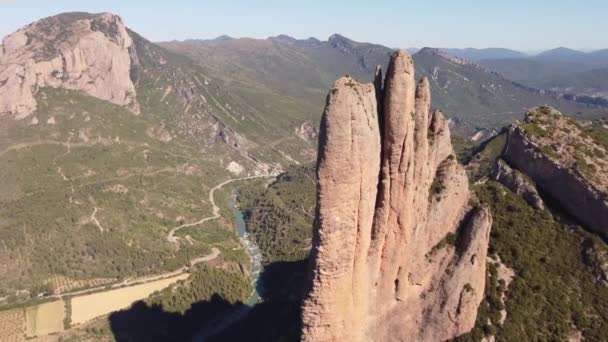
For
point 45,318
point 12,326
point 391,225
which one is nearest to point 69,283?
point 45,318

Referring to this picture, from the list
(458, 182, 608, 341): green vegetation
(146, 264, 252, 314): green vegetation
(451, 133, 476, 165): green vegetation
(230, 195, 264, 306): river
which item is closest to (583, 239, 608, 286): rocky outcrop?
(458, 182, 608, 341): green vegetation

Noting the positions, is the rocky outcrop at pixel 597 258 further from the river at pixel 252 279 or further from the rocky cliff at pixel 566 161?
the river at pixel 252 279

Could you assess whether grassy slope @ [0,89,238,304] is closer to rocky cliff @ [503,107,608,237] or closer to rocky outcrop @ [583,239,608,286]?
rocky cliff @ [503,107,608,237]

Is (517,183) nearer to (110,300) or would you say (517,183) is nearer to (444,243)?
(444,243)

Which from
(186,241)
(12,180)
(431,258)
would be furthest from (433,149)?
(12,180)

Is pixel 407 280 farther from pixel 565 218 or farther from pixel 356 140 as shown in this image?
pixel 565 218

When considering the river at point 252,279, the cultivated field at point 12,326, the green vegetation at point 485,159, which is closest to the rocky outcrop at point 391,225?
the green vegetation at point 485,159

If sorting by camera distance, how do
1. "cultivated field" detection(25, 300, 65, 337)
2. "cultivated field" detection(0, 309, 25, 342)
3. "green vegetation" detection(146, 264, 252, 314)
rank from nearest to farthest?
1. "cultivated field" detection(0, 309, 25, 342)
2. "cultivated field" detection(25, 300, 65, 337)
3. "green vegetation" detection(146, 264, 252, 314)
